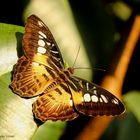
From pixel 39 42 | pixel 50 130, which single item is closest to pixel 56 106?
pixel 50 130

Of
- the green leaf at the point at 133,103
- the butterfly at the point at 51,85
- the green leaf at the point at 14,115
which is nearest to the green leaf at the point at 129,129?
the green leaf at the point at 133,103

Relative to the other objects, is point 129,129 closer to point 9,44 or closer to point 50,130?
point 50,130

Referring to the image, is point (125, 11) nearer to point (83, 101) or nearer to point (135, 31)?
point (135, 31)

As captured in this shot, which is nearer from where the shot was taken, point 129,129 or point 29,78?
point 29,78

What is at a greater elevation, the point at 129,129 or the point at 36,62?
the point at 36,62

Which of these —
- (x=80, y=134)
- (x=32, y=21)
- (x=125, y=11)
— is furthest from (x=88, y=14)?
(x=80, y=134)

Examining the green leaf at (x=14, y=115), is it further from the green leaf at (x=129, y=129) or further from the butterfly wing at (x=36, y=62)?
the green leaf at (x=129, y=129)

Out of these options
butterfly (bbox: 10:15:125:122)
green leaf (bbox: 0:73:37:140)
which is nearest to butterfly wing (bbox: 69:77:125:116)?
butterfly (bbox: 10:15:125:122)
